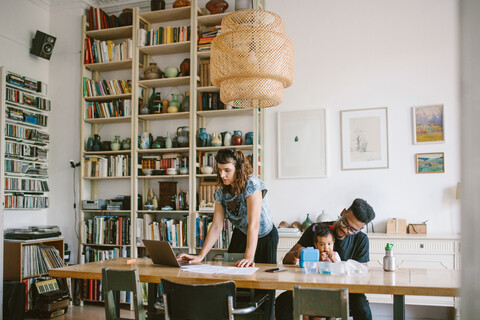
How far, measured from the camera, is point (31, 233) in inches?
194

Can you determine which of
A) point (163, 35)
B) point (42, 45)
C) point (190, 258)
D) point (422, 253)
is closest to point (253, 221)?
point (190, 258)

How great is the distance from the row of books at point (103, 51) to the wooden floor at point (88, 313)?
316 cm

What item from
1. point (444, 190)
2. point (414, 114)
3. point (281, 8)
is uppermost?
point (281, 8)

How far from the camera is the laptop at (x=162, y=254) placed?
2.89 metres

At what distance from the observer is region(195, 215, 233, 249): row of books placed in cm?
498

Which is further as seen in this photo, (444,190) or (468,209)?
(444,190)

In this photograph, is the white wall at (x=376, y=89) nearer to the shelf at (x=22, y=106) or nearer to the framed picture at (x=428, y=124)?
the framed picture at (x=428, y=124)

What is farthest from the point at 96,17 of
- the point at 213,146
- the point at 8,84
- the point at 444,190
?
the point at 444,190

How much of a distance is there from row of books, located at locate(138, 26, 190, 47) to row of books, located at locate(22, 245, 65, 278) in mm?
2770

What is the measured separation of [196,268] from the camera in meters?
2.87

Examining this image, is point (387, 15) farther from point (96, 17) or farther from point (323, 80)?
point (96, 17)

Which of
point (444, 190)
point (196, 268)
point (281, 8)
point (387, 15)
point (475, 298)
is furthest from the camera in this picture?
point (281, 8)

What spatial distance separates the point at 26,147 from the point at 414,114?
4649 millimetres

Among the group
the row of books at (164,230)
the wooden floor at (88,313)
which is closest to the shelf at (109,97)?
the row of books at (164,230)
